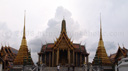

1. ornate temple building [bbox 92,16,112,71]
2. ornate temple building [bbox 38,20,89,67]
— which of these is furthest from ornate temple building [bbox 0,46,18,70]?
ornate temple building [bbox 92,16,112,71]

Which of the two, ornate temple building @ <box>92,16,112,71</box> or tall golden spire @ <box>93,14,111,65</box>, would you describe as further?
tall golden spire @ <box>93,14,111,65</box>

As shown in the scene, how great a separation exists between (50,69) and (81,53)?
36.0ft

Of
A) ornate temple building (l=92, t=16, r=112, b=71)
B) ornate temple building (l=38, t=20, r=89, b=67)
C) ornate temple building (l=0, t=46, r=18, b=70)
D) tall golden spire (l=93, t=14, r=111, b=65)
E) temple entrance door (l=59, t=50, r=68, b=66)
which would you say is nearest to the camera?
ornate temple building (l=92, t=16, r=112, b=71)

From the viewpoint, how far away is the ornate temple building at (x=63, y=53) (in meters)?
35.9

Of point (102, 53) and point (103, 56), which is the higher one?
point (102, 53)

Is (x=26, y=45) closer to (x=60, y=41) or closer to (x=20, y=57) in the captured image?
(x=20, y=57)

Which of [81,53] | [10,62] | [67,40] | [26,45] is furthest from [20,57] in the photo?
[81,53]

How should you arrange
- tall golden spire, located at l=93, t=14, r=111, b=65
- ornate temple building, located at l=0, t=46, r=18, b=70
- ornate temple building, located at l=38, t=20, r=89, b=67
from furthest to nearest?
ornate temple building, located at l=38, t=20, r=89, b=67 < ornate temple building, located at l=0, t=46, r=18, b=70 < tall golden spire, located at l=93, t=14, r=111, b=65

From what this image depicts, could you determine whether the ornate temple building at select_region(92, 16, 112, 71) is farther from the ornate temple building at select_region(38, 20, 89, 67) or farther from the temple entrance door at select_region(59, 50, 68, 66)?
the temple entrance door at select_region(59, 50, 68, 66)

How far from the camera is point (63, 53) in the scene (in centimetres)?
3859

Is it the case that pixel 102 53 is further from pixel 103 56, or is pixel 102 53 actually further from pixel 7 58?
pixel 7 58

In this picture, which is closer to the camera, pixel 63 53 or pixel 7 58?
pixel 7 58

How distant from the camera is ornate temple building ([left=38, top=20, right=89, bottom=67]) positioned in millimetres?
35875

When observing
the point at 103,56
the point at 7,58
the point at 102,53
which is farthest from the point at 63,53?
the point at 7,58
